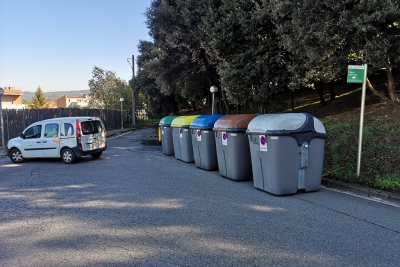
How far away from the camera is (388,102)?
1051 centimetres

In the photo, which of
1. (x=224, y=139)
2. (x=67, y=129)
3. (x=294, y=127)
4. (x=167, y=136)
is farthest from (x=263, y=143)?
(x=67, y=129)

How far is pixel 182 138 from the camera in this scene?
1151cm

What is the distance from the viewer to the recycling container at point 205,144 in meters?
9.54

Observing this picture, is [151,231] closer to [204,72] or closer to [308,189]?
[308,189]

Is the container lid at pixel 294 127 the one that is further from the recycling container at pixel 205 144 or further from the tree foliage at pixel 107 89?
the tree foliage at pixel 107 89

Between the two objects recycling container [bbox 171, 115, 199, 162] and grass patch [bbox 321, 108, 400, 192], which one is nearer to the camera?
grass patch [bbox 321, 108, 400, 192]

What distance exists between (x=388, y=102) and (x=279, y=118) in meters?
6.22

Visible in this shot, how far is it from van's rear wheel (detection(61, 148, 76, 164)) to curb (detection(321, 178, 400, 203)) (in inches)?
335

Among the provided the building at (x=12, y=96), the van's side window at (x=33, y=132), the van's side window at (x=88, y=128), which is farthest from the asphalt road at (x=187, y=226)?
the building at (x=12, y=96)

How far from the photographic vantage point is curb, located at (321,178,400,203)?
6082mm

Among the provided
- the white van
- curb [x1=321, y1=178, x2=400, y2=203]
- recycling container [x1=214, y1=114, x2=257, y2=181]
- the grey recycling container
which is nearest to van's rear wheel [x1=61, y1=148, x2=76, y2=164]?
the white van

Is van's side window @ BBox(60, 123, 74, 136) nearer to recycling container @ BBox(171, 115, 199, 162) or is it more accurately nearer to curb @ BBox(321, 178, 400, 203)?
recycling container @ BBox(171, 115, 199, 162)

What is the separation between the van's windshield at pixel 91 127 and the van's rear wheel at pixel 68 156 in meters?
0.84

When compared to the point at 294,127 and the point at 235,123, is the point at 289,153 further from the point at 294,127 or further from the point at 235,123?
the point at 235,123
